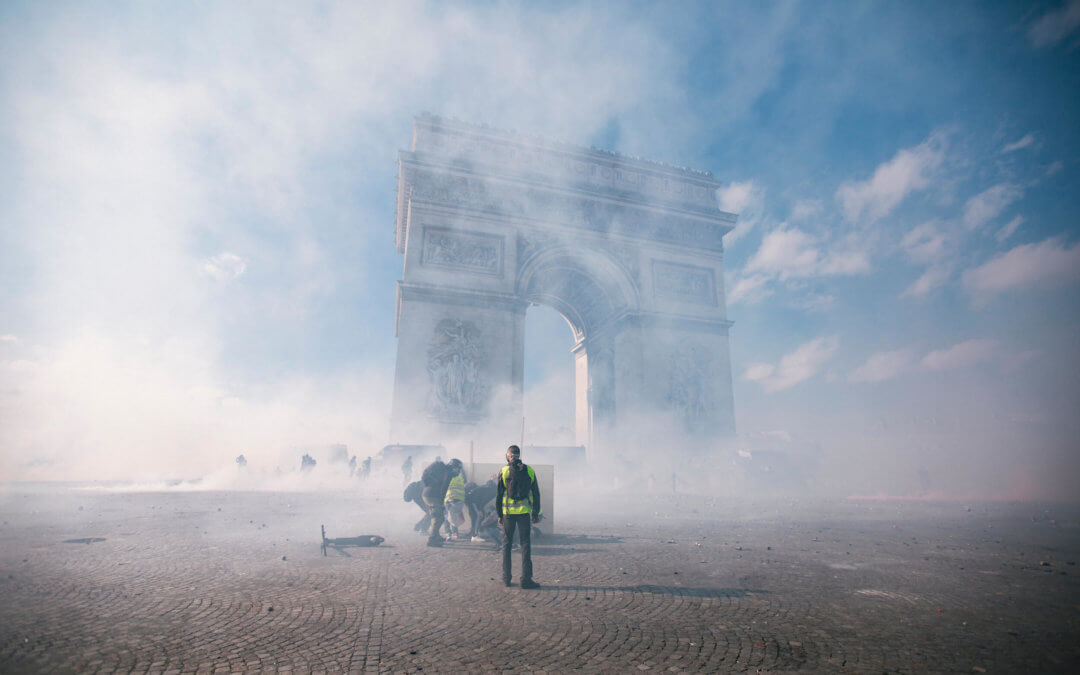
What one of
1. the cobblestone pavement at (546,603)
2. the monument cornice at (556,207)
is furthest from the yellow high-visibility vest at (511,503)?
the monument cornice at (556,207)

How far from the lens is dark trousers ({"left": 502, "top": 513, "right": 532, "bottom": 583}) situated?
4828 millimetres

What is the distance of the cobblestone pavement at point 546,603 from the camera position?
3146mm

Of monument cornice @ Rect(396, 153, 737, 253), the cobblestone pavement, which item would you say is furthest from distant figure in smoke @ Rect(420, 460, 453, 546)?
monument cornice @ Rect(396, 153, 737, 253)

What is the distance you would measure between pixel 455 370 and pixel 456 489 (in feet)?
42.6

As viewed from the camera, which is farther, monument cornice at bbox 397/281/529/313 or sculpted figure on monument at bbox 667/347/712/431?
sculpted figure on monument at bbox 667/347/712/431

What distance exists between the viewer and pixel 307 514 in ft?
34.5

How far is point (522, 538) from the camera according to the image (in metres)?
4.98

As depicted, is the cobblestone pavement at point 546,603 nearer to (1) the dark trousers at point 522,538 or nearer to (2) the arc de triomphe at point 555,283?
(1) the dark trousers at point 522,538

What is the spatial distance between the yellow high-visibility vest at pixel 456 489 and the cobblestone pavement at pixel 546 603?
0.70 meters

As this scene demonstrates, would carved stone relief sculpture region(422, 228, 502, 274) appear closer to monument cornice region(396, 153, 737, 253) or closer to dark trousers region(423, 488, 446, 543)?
monument cornice region(396, 153, 737, 253)

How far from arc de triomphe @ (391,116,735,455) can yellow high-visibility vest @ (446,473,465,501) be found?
11961mm

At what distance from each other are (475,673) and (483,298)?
18794 millimetres

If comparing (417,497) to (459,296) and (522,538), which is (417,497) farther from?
(459,296)

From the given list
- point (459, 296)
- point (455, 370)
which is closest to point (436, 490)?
point (455, 370)
